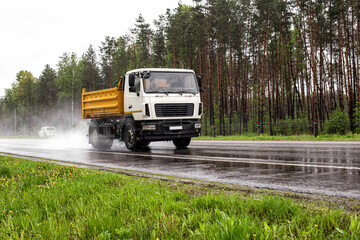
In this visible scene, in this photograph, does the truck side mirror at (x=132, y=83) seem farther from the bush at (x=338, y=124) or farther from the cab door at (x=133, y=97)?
the bush at (x=338, y=124)

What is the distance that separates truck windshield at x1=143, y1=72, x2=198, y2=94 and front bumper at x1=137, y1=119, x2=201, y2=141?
4.13 ft

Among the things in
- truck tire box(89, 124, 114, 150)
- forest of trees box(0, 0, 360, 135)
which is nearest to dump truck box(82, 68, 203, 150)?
truck tire box(89, 124, 114, 150)

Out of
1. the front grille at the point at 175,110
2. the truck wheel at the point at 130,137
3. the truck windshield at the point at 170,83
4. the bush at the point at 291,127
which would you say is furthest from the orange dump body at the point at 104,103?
the bush at the point at 291,127

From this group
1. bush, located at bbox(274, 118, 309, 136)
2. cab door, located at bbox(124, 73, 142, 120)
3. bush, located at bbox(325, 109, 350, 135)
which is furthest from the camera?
bush, located at bbox(274, 118, 309, 136)

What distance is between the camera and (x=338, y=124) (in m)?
21.4

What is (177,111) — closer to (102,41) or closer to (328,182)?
(328,182)

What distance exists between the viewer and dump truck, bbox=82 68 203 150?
41.3 ft

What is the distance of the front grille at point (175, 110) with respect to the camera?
1263 centimetres

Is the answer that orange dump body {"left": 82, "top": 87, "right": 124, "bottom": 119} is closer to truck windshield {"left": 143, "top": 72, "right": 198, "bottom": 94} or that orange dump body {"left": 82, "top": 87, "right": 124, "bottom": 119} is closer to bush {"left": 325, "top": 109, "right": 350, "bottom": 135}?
truck windshield {"left": 143, "top": 72, "right": 198, "bottom": 94}

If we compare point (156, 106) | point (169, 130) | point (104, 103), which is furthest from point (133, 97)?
point (104, 103)

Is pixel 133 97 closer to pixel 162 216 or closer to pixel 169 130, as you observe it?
pixel 169 130

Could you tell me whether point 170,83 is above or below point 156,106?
above

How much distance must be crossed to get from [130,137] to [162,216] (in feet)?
34.0

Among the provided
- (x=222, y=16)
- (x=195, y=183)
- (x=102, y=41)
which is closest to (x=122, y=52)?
(x=102, y=41)
